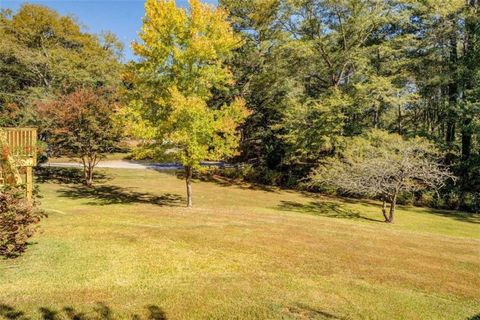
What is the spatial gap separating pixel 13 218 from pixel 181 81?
9.48m

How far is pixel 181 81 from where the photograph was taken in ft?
49.4

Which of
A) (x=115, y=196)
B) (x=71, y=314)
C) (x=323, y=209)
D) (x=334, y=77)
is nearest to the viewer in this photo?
(x=71, y=314)

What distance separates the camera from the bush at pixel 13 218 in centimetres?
686

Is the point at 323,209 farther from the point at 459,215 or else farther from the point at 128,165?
the point at 128,165

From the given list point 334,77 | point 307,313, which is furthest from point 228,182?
point 307,313

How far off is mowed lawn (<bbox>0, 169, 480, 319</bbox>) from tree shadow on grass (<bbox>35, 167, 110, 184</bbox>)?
28.6 ft

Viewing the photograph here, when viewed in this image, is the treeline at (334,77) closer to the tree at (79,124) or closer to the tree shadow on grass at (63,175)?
the tree at (79,124)

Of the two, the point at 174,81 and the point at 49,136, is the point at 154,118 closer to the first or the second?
the point at 174,81

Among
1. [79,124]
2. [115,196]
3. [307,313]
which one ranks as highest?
[79,124]

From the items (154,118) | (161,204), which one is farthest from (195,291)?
(161,204)

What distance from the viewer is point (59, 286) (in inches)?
252

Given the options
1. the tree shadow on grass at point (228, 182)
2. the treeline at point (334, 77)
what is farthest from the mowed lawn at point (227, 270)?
the tree shadow on grass at point (228, 182)

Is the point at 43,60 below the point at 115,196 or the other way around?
the other way around

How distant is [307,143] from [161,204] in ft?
36.6
